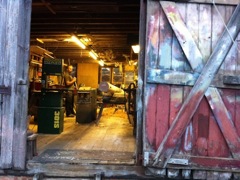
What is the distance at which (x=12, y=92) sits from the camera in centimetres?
365

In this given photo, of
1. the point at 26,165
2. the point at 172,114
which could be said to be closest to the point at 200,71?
the point at 172,114

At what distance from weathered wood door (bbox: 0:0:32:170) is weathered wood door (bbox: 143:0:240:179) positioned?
1.63 m

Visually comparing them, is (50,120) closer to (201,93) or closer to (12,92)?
(12,92)

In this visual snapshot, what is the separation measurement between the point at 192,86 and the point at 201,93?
0.45ft

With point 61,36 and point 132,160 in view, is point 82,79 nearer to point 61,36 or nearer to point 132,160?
point 61,36

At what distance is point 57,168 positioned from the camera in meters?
3.72

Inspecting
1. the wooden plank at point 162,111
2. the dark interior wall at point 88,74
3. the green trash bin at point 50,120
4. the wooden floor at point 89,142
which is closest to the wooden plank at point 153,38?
the wooden plank at point 162,111

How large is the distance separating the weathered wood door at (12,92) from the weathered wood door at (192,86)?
1628 mm

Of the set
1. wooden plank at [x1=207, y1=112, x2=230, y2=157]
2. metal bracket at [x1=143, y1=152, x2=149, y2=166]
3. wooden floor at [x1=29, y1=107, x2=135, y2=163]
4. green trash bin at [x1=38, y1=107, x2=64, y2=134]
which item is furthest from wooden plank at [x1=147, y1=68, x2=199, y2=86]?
green trash bin at [x1=38, y1=107, x2=64, y2=134]

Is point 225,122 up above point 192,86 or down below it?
below

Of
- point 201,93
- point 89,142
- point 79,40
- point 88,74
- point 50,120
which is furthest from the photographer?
point 88,74

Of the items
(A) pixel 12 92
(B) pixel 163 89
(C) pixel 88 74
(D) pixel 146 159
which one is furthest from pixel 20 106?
(C) pixel 88 74

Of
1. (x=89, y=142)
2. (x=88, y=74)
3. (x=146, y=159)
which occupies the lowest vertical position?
(x=89, y=142)

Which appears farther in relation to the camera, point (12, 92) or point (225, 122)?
point (12, 92)
